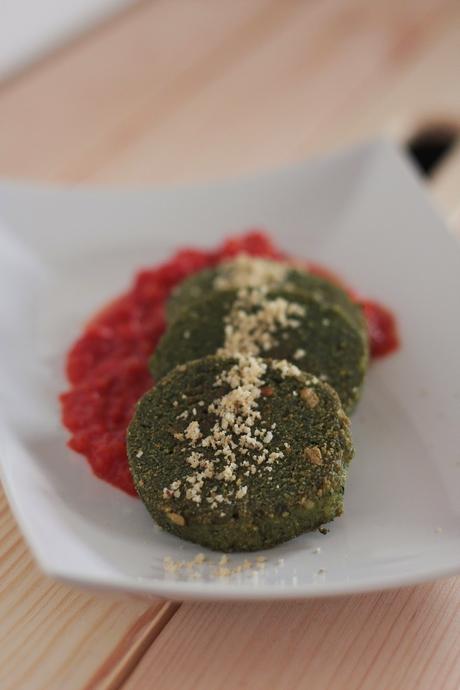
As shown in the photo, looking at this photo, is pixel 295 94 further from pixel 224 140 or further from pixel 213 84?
pixel 224 140

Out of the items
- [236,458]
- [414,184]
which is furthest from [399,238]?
[236,458]

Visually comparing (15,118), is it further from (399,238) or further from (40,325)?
(399,238)

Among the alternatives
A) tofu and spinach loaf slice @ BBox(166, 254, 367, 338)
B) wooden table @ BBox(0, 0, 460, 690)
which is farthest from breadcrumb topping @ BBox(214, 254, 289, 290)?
wooden table @ BBox(0, 0, 460, 690)

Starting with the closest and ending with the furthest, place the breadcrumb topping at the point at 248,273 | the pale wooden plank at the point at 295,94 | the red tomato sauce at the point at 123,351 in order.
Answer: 1. the red tomato sauce at the point at 123,351
2. the breadcrumb topping at the point at 248,273
3. the pale wooden plank at the point at 295,94

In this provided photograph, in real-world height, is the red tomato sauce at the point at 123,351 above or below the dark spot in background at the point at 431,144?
above

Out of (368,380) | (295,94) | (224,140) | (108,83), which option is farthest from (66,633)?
(108,83)

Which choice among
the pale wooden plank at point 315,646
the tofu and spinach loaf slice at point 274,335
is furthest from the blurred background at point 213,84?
the pale wooden plank at point 315,646

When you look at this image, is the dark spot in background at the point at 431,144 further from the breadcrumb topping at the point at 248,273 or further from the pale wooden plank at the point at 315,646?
the pale wooden plank at the point at 315,646
